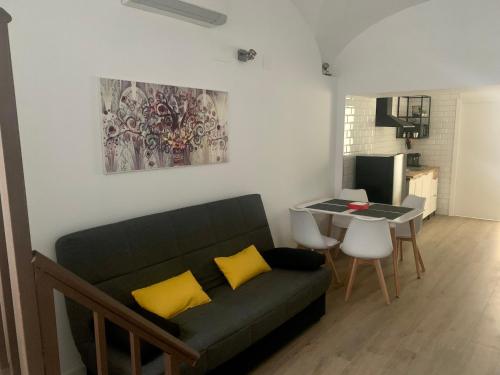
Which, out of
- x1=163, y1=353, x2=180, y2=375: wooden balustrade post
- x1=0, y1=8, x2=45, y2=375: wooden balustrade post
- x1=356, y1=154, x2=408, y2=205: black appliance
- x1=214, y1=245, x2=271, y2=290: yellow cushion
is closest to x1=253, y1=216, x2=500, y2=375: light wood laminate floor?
x1=214, y1=245, x2=271, y2=290: yellow cushion

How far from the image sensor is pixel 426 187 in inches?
238

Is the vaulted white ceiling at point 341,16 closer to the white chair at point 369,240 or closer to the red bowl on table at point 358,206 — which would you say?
the red bowl on table at point 358,206

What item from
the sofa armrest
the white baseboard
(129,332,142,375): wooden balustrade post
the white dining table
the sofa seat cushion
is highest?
(129,332,142,375): wooden balustrade post

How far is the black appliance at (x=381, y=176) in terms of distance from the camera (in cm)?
481

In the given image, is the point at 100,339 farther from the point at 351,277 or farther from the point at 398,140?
the point at 398,140

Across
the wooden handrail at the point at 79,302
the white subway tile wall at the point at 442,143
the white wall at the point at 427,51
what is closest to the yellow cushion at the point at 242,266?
the wooden handrail at the point at 79,302

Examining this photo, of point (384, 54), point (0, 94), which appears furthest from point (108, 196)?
point (384, 54)

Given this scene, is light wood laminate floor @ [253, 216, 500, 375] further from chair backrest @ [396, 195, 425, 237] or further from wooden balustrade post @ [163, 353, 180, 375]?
wooden balustrade post @ [163, 353, 180, 375]

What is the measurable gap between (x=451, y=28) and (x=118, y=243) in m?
3.67

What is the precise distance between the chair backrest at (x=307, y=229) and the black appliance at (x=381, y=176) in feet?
5.50

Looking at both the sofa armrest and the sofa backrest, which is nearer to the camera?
the sofa backrest

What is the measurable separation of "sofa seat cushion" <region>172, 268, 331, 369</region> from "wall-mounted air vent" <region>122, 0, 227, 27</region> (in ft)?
6.45

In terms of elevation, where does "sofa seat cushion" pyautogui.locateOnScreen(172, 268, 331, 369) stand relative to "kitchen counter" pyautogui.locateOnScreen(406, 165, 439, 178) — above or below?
below

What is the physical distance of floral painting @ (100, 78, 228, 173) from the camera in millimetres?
2443
